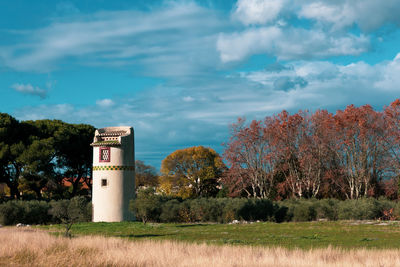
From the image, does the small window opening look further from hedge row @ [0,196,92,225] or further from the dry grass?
the dry grass

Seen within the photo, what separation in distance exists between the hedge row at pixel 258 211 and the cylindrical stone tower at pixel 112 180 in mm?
1818

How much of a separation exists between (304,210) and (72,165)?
105ft

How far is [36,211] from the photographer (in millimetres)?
37594

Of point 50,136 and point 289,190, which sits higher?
point 50,136

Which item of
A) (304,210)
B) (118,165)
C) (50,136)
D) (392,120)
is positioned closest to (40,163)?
(50,136)

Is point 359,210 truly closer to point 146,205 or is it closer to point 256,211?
point 256,211

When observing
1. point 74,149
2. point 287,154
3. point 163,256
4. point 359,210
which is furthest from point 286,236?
point 74,149

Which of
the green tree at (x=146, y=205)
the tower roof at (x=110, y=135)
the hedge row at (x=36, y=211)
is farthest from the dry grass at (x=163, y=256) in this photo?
the tower roof at (x=110, y=135)

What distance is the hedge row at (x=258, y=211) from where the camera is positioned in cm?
3688

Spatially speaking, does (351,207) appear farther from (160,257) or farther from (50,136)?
(50,136)

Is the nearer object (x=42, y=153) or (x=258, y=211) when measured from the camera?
(x=258, y=211)

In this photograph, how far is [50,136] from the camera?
5769 cm

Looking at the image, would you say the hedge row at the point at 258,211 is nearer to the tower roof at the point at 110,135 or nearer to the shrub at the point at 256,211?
the shrub at the point at 256,211

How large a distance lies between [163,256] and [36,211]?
82.3ft
